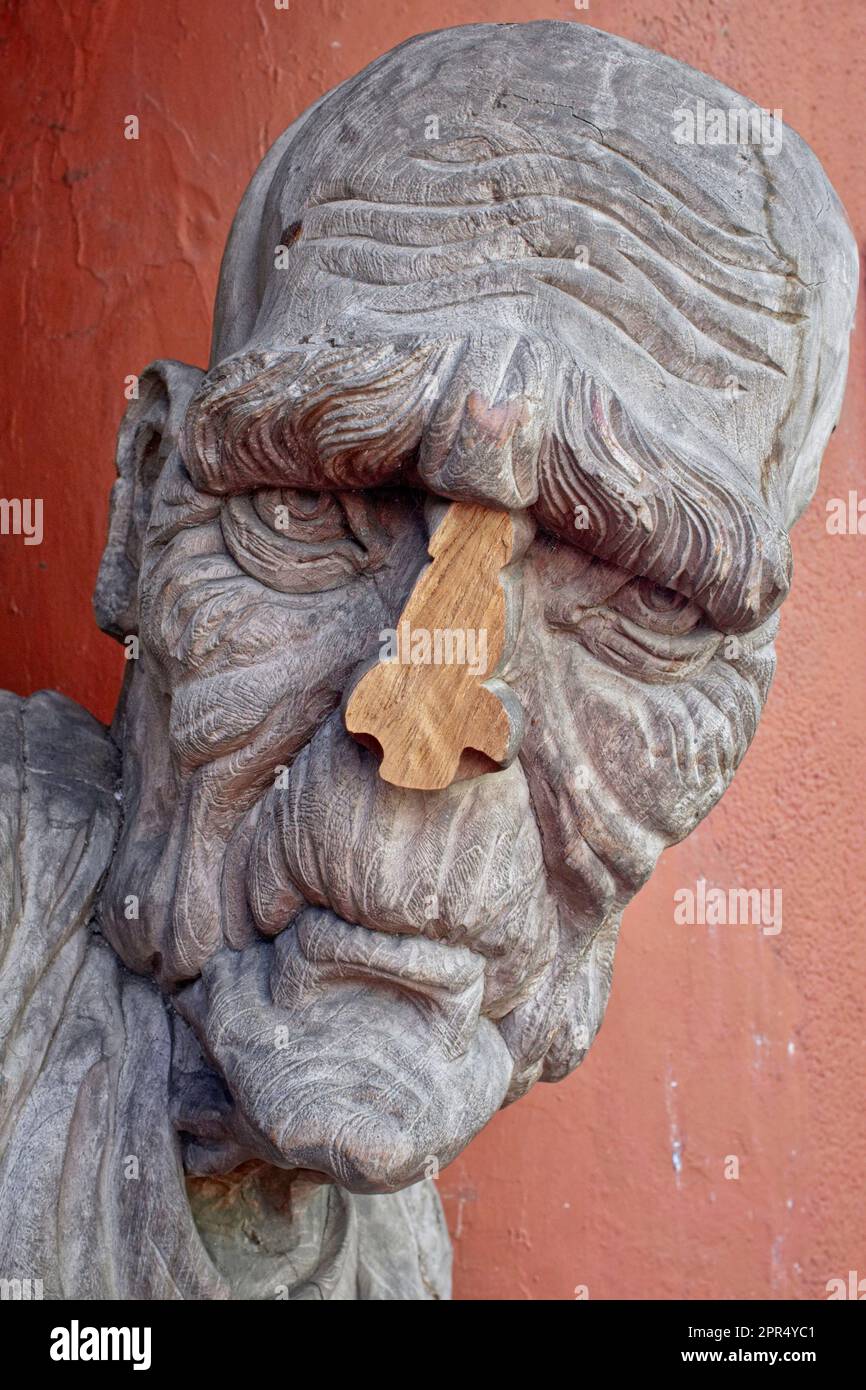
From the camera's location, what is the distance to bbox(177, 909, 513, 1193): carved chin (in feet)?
3.43

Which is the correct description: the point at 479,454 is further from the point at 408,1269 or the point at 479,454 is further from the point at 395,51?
the point at 408,1269

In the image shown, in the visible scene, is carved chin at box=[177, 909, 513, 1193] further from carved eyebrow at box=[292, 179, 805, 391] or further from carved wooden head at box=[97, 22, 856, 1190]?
carved eyebrow at box=[292, 179, 805, 391]

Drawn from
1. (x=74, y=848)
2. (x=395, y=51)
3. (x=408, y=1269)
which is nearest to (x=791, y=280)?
(x=395, y=51)

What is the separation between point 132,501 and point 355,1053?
18.6 inches

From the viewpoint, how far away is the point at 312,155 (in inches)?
46.6

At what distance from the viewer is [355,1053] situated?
3.50ft

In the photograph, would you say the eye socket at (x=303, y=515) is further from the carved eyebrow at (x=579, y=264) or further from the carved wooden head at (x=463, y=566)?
the carved eyebrow at (x=579, y=264)

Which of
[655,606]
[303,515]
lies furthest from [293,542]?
[655,606]

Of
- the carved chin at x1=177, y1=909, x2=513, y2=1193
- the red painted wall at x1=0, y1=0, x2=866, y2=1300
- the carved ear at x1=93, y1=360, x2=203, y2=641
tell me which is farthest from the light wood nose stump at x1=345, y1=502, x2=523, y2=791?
the red painted wall at x1=0, y1=0, x2=866, y2=1300

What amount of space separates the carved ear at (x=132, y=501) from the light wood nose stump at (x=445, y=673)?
0.30m

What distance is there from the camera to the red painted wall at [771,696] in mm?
1838

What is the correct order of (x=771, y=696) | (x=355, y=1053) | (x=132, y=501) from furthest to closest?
(x=771, y=696) → (x=132, y=501) → (x=355, y=1053)

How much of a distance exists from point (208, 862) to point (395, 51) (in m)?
0.58

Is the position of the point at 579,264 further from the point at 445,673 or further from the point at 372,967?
the point at 372,967
